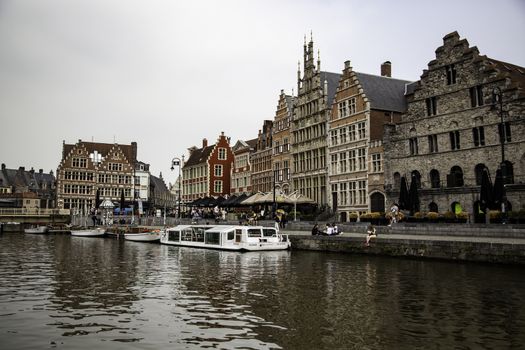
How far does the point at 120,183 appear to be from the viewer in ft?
297

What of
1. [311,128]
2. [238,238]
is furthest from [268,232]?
A: [311,128]

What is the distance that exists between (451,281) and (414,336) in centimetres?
823

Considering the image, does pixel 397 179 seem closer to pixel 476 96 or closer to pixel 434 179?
pixel 434 179

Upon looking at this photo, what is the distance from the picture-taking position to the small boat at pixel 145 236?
45.3m

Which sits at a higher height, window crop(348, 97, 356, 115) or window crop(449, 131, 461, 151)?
window crop(348, 97, 356, 115)

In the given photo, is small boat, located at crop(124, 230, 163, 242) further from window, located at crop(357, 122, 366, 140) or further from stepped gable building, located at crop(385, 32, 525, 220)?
stepped gable building, located at crop(385, 32, 525, 220)

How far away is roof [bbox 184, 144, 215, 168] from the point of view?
7625cm

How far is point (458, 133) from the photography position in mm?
37656

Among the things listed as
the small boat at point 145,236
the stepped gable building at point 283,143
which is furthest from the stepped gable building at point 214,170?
the small boat at point 145,236

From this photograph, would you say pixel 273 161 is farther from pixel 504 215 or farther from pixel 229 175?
pixel 504 215

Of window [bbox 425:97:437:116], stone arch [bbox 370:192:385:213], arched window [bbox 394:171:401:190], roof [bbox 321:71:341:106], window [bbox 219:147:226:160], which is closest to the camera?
window [bbox 425:97:437:116]

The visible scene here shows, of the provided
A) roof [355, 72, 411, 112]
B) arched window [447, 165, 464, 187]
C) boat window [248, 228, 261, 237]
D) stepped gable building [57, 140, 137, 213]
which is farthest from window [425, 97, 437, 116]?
stepped gable building [57, 140, 137, 213]

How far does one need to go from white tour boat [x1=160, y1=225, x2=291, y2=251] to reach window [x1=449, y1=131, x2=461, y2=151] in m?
15.9

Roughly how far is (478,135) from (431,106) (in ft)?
17.0
